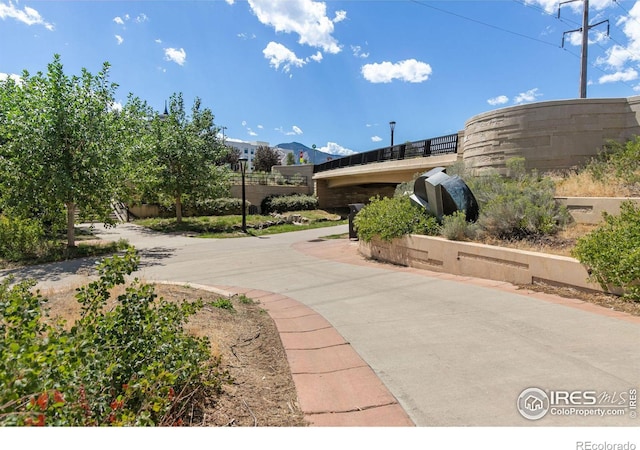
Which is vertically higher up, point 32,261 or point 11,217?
point 11,217

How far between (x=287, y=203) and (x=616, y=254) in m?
29.7

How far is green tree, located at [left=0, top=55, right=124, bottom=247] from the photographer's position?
10.4m

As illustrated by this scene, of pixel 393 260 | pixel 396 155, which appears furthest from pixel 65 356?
pixel 396 155

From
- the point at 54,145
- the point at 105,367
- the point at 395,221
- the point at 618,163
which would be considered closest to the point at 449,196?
the point at 395,221

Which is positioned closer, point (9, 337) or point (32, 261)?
point (9, 337)

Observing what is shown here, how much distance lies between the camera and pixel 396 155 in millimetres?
21656

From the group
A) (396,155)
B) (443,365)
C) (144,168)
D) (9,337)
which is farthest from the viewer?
(396,155)

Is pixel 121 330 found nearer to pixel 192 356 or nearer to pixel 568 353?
pixel 192 356

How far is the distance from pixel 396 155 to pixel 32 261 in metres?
17.6

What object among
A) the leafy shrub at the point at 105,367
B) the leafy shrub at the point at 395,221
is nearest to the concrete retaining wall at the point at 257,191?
the leafy shrub at the point at 395,221

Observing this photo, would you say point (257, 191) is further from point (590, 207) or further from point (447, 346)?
point (447, 346)

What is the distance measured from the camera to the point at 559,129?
33.6 feet

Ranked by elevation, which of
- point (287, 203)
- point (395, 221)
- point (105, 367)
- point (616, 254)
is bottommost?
point (105, 367)

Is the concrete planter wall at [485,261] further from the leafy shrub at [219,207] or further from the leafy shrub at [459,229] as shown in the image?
the leafy shrub at [219,207]
